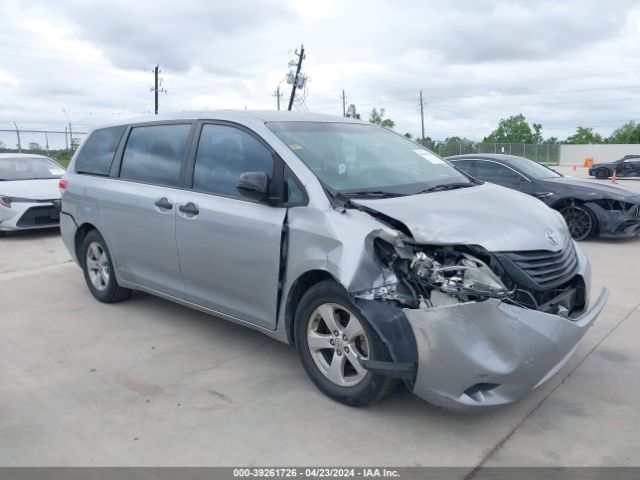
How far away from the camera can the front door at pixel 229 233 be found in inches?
146

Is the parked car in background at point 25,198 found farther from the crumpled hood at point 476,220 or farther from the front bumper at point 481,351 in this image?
the front bumper at point 481,351

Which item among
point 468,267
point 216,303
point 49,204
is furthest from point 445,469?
point 49,204

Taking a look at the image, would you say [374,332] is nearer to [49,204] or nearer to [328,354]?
[328,354]

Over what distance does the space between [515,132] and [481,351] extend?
9138 centimetres

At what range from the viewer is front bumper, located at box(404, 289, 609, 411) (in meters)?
2.83

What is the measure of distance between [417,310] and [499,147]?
39766 millimetres

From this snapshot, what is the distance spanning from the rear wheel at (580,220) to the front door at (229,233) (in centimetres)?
649

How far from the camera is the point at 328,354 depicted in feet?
11.7

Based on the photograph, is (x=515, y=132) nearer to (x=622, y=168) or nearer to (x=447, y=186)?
(x=622, y=168)

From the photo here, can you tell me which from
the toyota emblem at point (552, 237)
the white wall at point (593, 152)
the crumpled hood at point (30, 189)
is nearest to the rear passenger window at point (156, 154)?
the toyota emblem at point (552, 237)

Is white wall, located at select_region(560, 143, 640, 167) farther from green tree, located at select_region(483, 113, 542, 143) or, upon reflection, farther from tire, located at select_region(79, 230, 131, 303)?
tire, located at select_region(79, 230, 131, 303)

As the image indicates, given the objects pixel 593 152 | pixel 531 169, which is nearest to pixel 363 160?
pixel 531 169

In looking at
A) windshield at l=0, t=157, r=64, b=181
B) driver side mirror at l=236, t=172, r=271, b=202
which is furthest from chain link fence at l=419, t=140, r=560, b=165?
driver side mirror at l=236, t=172, r=271, b=202

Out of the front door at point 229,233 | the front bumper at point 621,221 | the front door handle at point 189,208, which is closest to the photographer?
the front door at point 229,233
